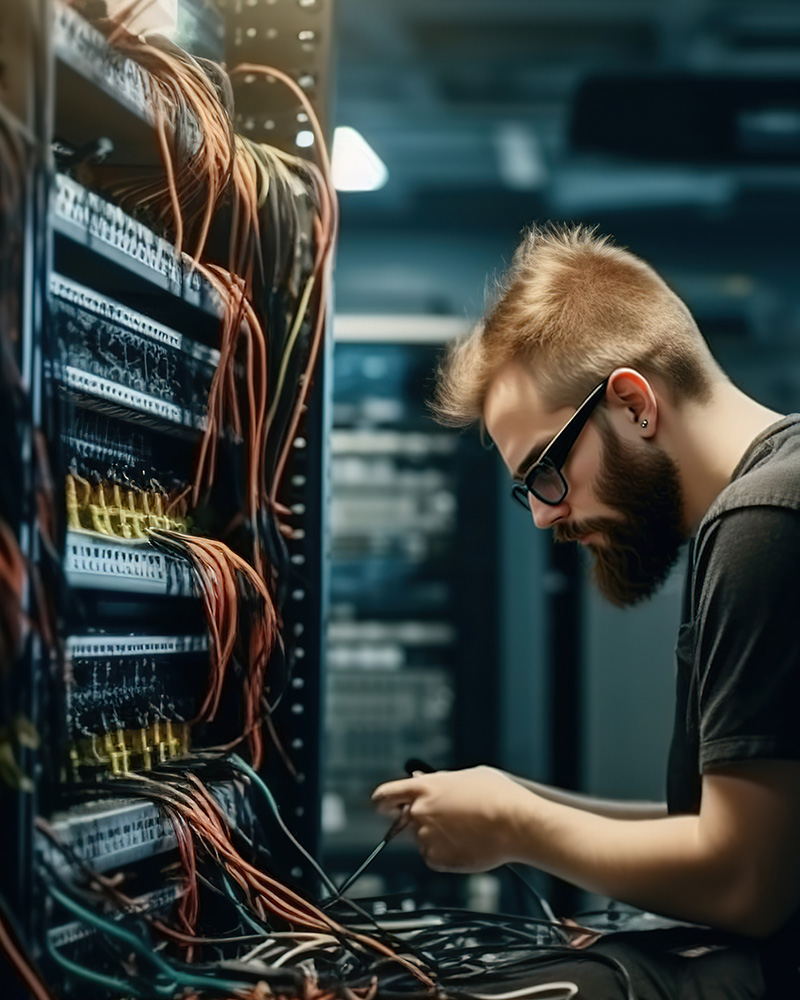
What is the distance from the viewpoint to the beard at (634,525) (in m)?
1.33

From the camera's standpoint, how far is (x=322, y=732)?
150cm

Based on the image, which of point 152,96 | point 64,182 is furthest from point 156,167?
point 64,182

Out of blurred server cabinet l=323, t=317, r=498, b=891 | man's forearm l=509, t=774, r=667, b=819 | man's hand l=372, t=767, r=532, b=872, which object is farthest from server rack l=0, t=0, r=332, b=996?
blurred server cabinet l=323, t=317, r=498, b=891

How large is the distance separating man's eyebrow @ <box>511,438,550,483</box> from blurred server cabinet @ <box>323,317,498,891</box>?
7.13 feet

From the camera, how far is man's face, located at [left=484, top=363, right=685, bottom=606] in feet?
4.37

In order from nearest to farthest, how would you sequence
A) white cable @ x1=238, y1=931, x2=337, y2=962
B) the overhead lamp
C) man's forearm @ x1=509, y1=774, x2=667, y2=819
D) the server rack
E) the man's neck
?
the server rack, white cable @ x1=238, y1=931, x2=337, y2=962, the man's neck, man's forearm @ x1=509, y1=774, x2=667, y2=819, the overhead lamp

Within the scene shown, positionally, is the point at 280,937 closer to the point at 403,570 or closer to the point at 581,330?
the point at 581,330

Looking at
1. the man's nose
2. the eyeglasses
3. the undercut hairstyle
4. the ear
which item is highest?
the undercut hairstyle

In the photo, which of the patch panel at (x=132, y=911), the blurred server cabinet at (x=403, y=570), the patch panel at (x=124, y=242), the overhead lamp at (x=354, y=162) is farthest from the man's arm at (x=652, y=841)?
the overhead lamp at (x=354, y=162)

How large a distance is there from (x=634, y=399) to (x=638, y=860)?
534mm

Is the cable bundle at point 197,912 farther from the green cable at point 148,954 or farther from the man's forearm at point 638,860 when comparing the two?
the man's forearm at point 638,860

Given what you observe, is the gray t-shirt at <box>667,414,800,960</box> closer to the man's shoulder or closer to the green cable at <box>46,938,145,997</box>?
the man's shoulder

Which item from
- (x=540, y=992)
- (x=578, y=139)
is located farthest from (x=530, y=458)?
(x=578, y=139)

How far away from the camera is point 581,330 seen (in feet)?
4.40
